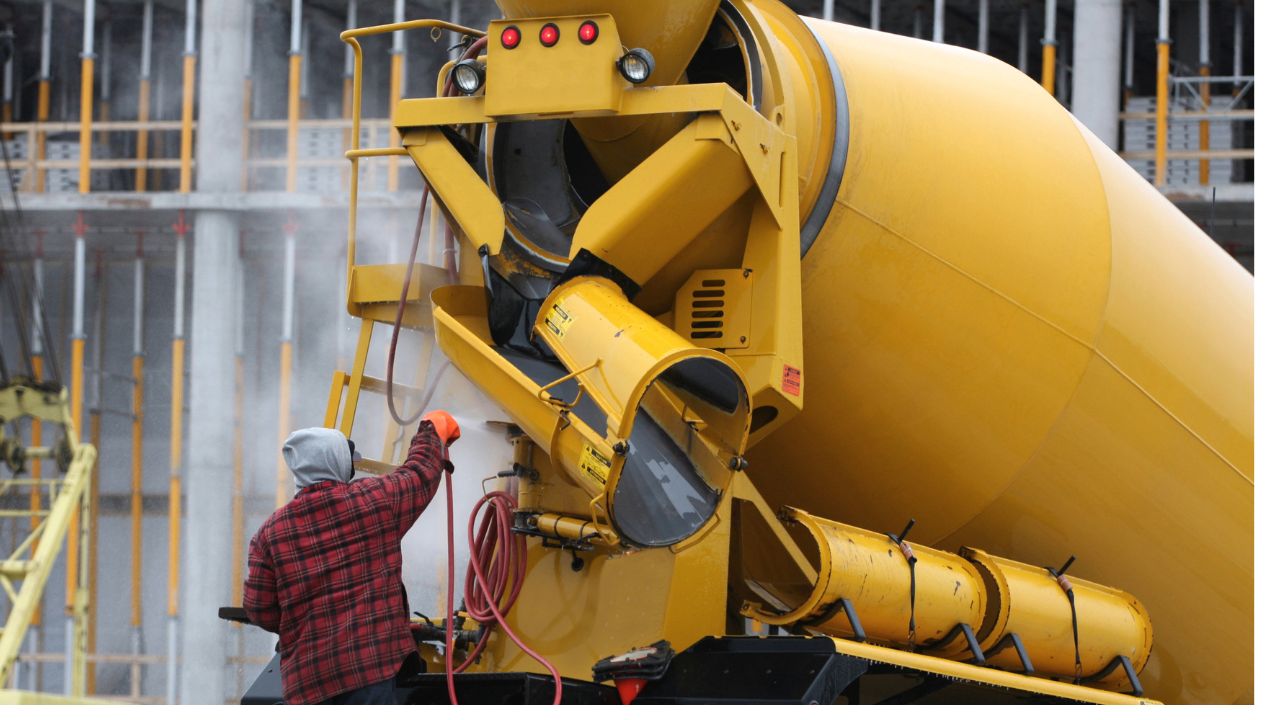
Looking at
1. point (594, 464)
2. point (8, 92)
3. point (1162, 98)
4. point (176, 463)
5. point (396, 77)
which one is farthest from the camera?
point (8, 92)

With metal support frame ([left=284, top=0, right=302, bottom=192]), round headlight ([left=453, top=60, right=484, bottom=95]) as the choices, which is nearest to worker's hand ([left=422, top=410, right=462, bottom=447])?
round headlight ([left=453, top=60, right=484, bottom=95])

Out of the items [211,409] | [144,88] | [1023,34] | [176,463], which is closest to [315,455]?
[211,409]

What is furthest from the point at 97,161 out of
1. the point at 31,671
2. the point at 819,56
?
the point at 819,56

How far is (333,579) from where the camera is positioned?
3.98m

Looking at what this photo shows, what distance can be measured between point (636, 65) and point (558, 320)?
655 mm

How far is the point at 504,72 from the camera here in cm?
402

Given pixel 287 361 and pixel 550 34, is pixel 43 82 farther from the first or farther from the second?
pixel 550 34

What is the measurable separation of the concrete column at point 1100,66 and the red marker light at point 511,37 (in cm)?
1095

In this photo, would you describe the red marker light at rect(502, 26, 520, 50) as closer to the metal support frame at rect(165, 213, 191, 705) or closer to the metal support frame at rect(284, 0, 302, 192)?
the metal support frame at rect(284, 0, 302, 192)

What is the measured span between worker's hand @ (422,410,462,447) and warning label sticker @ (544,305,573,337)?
37cm

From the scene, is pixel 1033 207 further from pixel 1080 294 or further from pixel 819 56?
pixel 819 56

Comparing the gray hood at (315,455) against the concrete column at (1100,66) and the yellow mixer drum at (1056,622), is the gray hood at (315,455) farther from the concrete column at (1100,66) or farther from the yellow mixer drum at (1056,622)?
the concrete column at (1100,66)

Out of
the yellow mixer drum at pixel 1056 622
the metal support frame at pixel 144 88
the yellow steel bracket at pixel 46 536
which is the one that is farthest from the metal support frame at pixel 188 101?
the yellow mixer drum at pixel 1056 622

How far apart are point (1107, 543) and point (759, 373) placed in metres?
1.52
